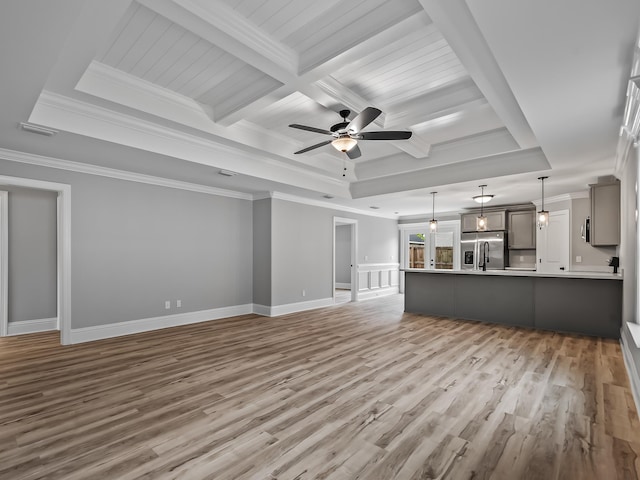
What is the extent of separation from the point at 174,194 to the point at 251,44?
12.8 ft

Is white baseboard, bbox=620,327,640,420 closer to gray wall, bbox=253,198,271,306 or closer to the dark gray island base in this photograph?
the dark gray island base

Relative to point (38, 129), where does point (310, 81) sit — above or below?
above

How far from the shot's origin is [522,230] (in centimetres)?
801

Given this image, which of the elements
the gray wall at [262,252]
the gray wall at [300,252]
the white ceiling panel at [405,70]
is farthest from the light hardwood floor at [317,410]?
A: the white ceiling panel at [405,70]

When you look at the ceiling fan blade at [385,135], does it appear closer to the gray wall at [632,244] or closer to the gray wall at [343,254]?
the gray wall at [632,244]

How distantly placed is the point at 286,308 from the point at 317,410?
437 cm

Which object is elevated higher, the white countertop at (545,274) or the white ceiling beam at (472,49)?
the white ceiling beam at (472,49)

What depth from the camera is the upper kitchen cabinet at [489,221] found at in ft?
27.0

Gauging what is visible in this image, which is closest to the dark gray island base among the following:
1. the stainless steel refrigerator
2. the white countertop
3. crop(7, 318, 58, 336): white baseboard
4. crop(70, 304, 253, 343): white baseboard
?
the white countertop

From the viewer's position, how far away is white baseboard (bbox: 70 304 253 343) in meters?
4.84

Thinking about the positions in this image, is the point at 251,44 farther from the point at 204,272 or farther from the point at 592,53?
the point at 204,272

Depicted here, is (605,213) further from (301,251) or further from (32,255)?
(32,255)

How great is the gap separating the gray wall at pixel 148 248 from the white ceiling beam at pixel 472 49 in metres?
4.93

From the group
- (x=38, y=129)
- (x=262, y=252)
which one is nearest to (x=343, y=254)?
(x=262, y=252)
